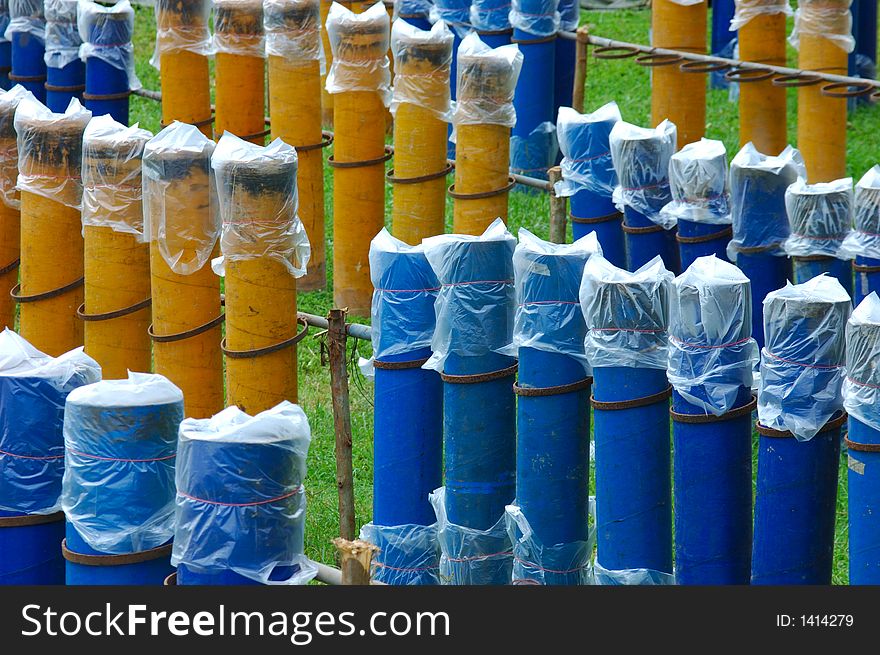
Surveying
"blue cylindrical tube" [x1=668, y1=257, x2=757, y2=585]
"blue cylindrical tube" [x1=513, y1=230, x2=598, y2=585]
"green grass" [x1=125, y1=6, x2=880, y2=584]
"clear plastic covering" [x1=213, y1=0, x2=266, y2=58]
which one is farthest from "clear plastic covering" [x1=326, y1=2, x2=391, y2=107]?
"blue cylindrical tube" [x1=668, y1=257, x2=757, y2=585]

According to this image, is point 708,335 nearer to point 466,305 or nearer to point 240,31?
point 466,305

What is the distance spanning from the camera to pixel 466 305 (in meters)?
4.47

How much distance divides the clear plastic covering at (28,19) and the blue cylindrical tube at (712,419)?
5304 mm

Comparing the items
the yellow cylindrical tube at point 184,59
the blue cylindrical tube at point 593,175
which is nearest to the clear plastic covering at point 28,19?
the yellow cylindrical tube at point 184,59

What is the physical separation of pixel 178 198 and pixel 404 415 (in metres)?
1.05

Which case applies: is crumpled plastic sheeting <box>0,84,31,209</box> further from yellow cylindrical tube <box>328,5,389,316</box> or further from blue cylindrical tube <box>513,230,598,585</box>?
blue cylindrical tube <box>513,230,598,585</box>

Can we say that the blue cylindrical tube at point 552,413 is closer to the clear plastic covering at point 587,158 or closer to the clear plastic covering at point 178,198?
the clear plastic covering at point 178,198

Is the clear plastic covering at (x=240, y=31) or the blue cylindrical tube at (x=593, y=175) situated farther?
the clear plastic covering at (x=240, y=31)

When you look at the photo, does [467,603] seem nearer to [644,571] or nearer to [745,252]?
[644,571]

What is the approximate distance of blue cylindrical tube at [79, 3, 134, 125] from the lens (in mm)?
7457

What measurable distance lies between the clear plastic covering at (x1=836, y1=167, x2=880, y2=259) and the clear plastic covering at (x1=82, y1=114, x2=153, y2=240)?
108 inches

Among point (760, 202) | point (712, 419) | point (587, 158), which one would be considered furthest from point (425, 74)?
point (712, 419)

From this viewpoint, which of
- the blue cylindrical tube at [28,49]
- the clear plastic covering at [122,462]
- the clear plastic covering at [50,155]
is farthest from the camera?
the blue cylindrical tube at [28,49]

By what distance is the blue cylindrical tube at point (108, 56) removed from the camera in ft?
24.5
